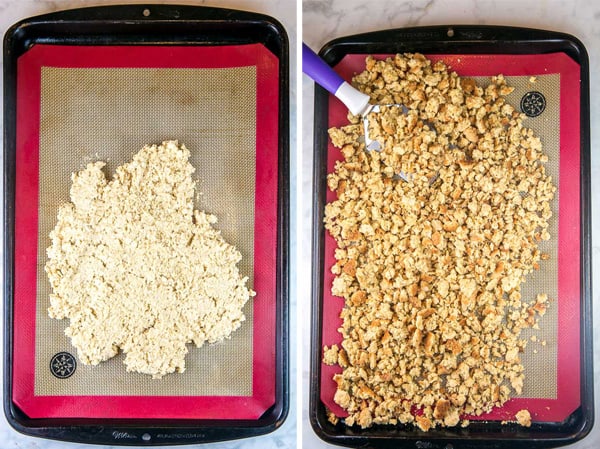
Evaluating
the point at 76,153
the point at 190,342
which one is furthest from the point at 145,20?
the point at 190,342

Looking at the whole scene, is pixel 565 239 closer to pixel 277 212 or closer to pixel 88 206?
pixel 277 212

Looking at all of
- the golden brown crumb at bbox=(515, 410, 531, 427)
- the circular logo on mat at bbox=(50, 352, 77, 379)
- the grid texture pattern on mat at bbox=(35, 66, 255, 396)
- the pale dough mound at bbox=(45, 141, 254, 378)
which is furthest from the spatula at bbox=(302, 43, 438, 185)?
the circular logo on mat at bbox=(50, 352, 77, 379)

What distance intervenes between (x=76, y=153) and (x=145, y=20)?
0.27m

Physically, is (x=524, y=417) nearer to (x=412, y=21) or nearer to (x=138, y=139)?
(x=412, y=21)

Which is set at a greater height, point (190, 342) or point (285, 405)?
point (190, 342)

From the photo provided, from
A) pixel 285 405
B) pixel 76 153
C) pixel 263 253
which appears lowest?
pixel 285 405

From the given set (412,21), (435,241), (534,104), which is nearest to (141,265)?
(435,241)

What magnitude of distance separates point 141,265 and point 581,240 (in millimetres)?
784

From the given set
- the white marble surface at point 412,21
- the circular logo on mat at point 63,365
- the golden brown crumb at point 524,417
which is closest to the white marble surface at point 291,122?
the white marble surface at point 412,21

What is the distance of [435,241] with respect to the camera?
89 cm

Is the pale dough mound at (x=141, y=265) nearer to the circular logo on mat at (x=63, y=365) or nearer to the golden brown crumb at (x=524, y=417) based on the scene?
the circular logo on mat at (x=63, y=365)

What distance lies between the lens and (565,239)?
92cm

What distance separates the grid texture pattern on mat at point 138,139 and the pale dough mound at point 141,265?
3cm

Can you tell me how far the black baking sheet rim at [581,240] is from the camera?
35.4 inches
